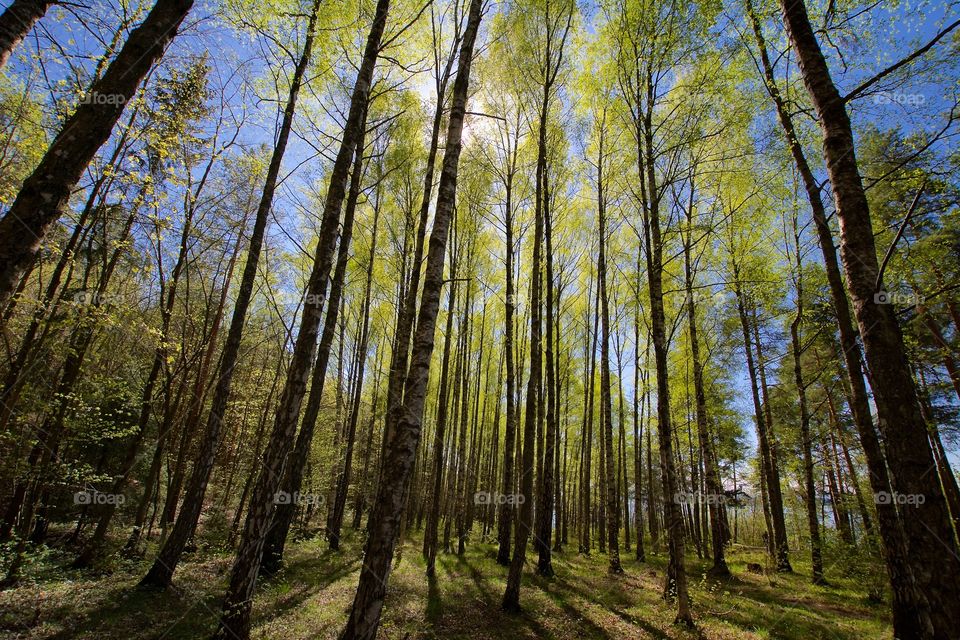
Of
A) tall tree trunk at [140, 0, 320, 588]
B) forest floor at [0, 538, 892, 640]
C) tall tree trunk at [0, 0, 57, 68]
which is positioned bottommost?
forest floor at [0, 538, 892, 640]

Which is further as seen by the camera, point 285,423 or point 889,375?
point 285,423

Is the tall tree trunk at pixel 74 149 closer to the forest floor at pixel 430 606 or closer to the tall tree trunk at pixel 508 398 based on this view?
the forest floor at pixel 430 606

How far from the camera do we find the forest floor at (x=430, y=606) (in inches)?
226

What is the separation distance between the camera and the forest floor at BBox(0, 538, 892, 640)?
5750 mm

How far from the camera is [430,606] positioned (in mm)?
7703

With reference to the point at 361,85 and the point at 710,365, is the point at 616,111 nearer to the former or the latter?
the point at 361,85

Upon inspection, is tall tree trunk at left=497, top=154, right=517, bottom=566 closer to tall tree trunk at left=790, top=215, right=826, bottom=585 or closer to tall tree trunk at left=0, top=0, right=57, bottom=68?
tall tree trunk at left=790, top=215, right=826, bottom=585

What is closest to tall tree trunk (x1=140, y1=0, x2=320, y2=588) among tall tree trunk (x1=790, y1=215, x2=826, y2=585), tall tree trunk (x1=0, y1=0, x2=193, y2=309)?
tall tree trunk (x1=0, y1=0, x2=193, y2=309)

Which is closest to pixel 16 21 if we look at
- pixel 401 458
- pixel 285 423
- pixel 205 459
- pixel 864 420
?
pixel 285 423

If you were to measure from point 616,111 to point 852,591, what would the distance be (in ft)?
46.7

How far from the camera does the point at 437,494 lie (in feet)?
32.9

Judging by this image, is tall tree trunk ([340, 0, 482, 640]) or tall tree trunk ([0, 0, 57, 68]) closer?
tall tree trunk ([0, 0, 57, 68])

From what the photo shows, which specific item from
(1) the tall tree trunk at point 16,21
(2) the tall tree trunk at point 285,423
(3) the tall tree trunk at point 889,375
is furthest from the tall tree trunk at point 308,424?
(3) the tall tree trunk at point 889,375

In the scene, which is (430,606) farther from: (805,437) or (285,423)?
(805,437)
